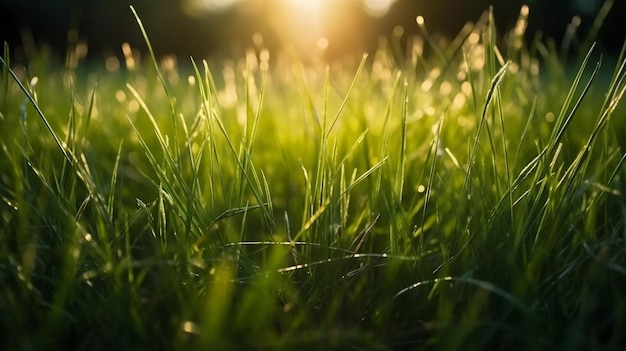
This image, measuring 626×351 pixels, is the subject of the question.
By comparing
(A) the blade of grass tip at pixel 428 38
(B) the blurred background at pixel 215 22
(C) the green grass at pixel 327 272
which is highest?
(A) the blade of grass tip at pixel 428 38

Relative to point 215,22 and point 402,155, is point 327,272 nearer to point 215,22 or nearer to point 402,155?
point 402,155

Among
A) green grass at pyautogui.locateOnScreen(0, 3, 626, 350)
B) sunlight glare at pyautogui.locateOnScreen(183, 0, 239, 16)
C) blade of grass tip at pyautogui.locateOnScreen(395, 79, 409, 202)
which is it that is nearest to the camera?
green grass at pyautogui.locateOnScreen(0, 3, 626, 350)

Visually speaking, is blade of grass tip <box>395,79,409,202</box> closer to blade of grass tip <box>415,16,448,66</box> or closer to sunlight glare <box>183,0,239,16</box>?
blade of grass tip <box>415,16,448,66</box>

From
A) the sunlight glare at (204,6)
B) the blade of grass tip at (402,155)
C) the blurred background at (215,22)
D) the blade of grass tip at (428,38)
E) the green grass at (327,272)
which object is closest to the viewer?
the green grass at (327,272)

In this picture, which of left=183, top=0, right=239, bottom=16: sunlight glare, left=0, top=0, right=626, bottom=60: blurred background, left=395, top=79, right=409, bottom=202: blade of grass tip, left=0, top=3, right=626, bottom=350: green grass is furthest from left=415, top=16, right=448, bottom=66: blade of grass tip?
left=183, top=0, right=239, bottom=16: sunlight glare

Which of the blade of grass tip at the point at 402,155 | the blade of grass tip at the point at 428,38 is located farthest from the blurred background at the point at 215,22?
the blade of grass tip at the point at 402,155

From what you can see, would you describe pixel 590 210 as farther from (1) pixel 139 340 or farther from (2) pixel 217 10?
(2) pixel 217 10

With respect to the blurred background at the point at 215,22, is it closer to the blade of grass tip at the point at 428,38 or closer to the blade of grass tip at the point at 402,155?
the blade of grass tip at the point at 428,38

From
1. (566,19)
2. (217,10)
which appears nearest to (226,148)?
(566,19)
